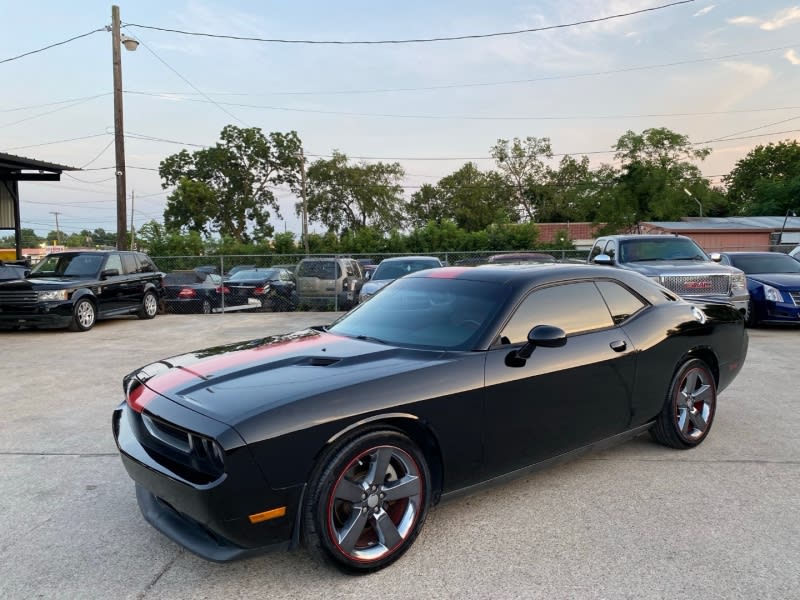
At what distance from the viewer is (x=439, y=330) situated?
11.7ft

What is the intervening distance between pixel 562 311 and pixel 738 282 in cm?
781

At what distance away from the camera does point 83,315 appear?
11.7 metres

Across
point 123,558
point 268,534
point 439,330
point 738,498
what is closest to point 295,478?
point 268,534

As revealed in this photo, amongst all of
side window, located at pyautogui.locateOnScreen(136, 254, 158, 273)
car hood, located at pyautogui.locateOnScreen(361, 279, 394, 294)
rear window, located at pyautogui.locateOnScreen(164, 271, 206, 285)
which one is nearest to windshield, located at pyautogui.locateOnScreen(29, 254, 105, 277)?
side window, located at pyautogui.locateOnScreen(136, 254, 158, 273)

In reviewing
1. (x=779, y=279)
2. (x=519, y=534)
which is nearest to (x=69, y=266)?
(x=519, y=534)

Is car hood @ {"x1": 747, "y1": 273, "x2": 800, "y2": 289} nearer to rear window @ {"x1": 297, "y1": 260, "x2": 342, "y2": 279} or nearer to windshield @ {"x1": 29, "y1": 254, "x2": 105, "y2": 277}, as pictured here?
rear window @ {"x1": 297, "y1": 260, "x2": 342, "y2": 279}

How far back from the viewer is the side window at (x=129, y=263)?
1327 cm

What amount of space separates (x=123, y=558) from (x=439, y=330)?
83.3 inches

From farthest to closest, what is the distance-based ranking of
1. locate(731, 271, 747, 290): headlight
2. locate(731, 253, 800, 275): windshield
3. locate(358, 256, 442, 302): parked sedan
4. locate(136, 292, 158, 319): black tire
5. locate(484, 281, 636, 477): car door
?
locate(136, 292, 158, 319): black tire, locate(358, 256, 442, 302): parked sedan, locate(731, 253, 800, 275): windshield, locate(731, 271, 747, 290): headlight, locate(484, 281, 636, 477): car door

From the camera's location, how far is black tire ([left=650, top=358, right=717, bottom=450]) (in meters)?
4.29

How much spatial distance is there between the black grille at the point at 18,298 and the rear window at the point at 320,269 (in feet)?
21.8

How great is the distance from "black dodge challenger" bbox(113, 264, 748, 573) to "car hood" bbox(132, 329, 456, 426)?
0.01 meters

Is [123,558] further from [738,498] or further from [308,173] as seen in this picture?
[308,173]

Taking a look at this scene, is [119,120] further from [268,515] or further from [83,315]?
[268,515]
